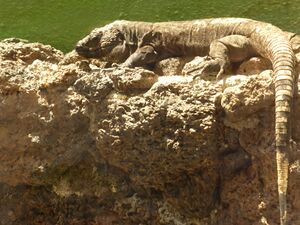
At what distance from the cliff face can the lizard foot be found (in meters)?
0.14

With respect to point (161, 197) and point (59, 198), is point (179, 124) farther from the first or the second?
point (59, 198)

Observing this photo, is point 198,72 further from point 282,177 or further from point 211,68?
point 282,177

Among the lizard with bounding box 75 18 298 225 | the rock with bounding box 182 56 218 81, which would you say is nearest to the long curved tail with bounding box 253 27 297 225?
the lizard with bounding box 75 18 298 225

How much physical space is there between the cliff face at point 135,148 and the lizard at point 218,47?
9 centimetres

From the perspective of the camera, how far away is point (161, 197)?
2.47 metres

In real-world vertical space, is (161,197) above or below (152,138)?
A: below

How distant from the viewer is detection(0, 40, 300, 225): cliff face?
7.50 ft

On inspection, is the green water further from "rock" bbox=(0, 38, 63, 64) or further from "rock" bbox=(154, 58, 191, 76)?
"rock" bbox=(0, 38, 63, 64)

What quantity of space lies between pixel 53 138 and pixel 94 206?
1.30 feet

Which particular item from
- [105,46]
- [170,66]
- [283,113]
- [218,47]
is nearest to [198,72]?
[218,47]

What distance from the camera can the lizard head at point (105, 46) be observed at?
10.5 ft

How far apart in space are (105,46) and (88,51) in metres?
0.11

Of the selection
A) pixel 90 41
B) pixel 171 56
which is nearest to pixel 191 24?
pixel 171 56

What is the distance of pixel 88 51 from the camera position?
3197 mm
